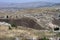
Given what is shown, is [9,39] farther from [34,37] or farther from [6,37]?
[34,37]

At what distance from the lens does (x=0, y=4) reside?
160375 mm

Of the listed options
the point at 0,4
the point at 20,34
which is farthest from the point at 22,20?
the point at 0,4

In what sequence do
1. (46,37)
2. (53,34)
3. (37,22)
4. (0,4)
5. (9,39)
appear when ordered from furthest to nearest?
(0,4) < (37,22) < (53,34) < (46,37) < (9,39)

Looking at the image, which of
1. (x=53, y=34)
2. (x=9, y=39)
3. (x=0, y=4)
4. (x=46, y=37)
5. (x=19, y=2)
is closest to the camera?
(x=9, y=39)

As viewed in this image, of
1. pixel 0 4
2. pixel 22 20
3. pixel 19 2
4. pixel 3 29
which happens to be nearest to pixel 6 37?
pixel 3 29

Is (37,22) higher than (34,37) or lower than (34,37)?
lower

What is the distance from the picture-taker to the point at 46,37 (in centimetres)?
3394

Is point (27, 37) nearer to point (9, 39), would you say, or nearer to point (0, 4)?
point (9, 39)

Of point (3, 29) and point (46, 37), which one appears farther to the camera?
point (3, 29)

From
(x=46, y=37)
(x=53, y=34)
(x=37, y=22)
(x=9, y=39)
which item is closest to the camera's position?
(x=9, y=39)

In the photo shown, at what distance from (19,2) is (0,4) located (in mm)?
21994

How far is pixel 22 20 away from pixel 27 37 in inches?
1031

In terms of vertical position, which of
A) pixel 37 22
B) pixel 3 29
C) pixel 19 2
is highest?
pixel 3 29

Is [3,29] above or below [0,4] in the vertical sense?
above
